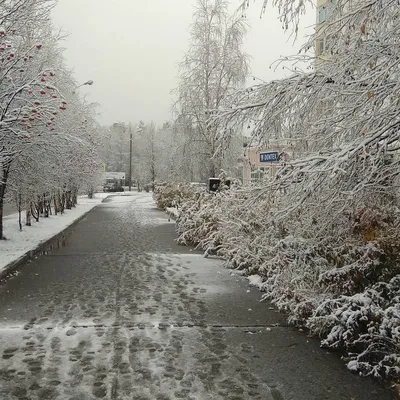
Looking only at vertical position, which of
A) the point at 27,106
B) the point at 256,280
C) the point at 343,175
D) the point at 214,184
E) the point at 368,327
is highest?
the point at 27,106

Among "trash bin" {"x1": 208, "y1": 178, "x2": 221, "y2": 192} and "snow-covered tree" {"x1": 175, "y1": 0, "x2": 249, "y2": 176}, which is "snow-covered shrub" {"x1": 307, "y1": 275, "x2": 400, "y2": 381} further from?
"snow-covered tree" {"x1": 175, "y1": 0, "x2": 249, "y2": 176}

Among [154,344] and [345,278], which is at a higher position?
[345,278]

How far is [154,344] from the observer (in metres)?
4.68

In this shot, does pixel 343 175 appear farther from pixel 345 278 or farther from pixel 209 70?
pixel 209 70

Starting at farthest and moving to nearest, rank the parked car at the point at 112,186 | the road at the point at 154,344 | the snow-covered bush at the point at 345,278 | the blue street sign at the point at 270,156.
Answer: the parked car at the point at 112,186, the blue street sign at the point at 270,156, the snow-covered bush at the point at 345,278, the road at the point at 154,344

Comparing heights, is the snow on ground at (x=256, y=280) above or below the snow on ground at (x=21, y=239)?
below

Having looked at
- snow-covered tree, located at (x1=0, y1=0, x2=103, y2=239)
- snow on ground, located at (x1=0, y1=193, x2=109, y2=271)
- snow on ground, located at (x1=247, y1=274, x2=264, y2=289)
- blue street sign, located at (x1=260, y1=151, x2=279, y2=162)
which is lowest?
snow on ground, located at (x1=247, y1=274, x2=264, y2=289)

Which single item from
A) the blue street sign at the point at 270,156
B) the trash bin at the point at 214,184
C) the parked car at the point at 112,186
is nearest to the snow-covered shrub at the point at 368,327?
the blue street sign at the point at 270,156

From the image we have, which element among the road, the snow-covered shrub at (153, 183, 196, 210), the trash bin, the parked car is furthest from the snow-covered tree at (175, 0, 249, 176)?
the parked car

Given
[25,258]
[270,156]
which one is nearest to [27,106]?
[25,258]

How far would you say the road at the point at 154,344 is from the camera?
3727 mm

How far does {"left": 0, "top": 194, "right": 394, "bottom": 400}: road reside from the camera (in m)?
3.73

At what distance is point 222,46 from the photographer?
1036 inches

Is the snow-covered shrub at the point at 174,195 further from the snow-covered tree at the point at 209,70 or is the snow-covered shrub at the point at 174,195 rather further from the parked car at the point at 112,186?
the parked car at the point at 112,186
